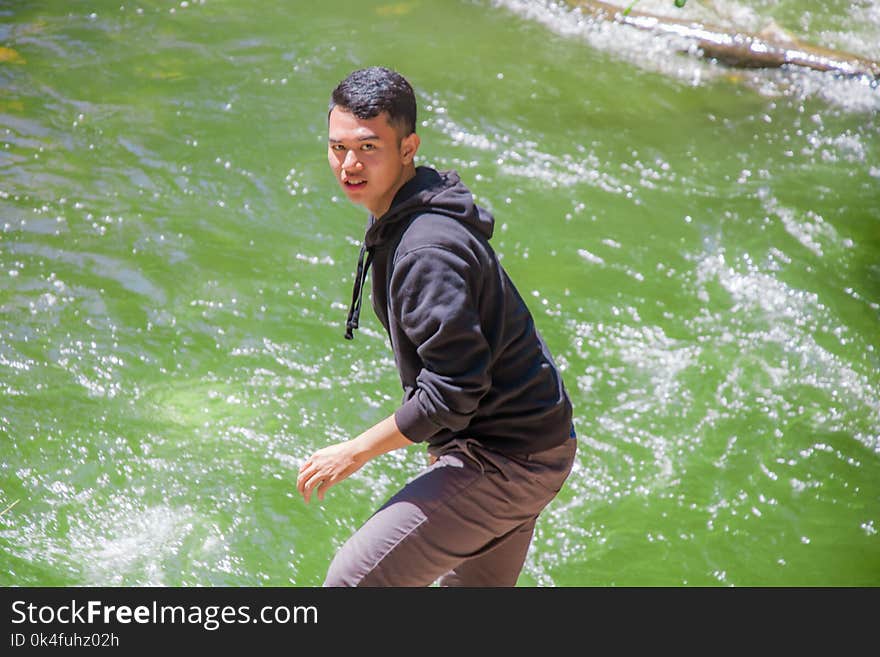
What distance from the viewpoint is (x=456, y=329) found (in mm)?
2238

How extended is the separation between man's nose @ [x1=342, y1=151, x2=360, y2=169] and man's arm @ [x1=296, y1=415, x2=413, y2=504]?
0.57 meters

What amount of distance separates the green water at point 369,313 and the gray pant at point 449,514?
4.26 feet

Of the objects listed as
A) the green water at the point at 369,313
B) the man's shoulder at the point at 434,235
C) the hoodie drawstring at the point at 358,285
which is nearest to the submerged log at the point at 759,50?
the green water at the point at 369,313

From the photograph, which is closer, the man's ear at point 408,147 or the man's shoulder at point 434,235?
the man's shoulder at point 434,235

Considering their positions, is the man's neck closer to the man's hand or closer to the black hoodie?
the black hoodie

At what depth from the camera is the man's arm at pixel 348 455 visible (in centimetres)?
238

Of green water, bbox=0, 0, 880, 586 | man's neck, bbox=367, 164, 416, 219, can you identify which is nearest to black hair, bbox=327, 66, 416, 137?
man's neck, bbox=367, 164, 416, 219

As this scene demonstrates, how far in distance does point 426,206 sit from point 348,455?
1.89 feet

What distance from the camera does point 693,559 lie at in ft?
13.0

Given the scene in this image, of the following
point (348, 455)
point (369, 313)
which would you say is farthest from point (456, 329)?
point (369, 313)

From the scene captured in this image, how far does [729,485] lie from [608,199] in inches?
88.5

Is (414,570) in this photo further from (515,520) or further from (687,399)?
(687,399)

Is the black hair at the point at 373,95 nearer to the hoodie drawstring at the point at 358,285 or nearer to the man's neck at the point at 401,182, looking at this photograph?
the man's neck at the point at 401,182
